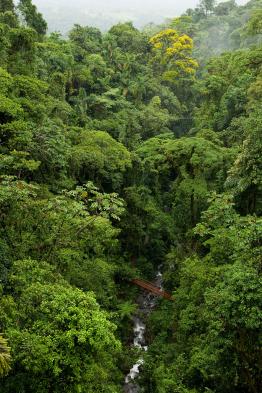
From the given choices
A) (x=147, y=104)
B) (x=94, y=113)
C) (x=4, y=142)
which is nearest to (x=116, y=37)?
(x=147, y=104)

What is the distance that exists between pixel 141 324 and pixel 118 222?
5352 millimetres

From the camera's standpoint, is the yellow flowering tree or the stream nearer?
the stream

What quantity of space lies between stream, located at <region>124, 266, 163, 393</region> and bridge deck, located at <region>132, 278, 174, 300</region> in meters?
0.82

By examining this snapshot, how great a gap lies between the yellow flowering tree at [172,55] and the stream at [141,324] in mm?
23365

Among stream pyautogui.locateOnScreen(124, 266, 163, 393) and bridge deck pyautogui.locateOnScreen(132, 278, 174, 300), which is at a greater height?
bridge deck pyautogui.locateOnScreen(132, 278, 174, 300)

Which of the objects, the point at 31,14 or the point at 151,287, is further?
the point at 31,14

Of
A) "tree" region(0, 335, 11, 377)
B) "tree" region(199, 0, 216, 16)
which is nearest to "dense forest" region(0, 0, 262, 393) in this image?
"tree" region(0, 335, 11, 377)

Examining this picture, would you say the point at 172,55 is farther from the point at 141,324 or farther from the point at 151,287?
the point at 141,324

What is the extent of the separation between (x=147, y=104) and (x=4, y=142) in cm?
2324

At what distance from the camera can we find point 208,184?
2302 centimetres

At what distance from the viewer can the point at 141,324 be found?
21.3 metres

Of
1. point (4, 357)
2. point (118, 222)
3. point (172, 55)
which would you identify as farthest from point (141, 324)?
point (172, 55)

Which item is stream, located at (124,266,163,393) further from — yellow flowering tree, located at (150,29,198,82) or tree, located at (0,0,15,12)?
yellow flowering tree, located at (150,29,198,82)

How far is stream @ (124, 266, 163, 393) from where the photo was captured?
56.5 feet
